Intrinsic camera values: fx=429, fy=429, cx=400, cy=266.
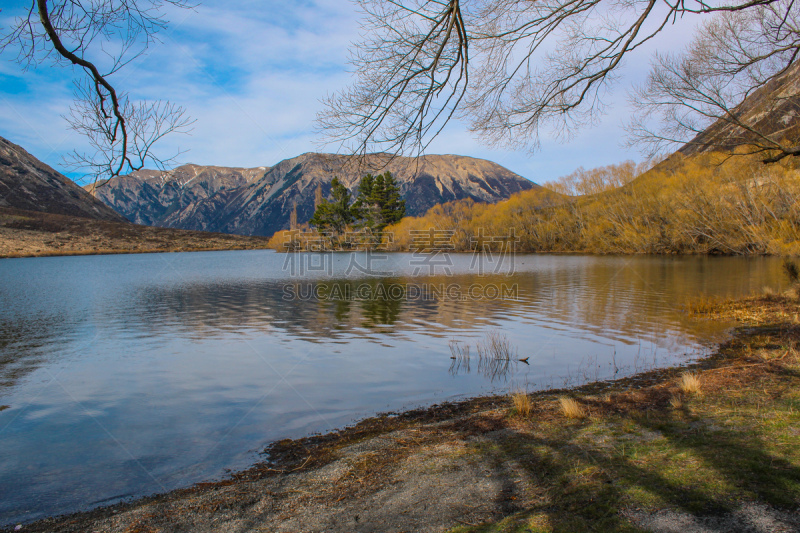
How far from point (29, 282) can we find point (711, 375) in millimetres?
42126

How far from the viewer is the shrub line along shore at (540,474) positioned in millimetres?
3088

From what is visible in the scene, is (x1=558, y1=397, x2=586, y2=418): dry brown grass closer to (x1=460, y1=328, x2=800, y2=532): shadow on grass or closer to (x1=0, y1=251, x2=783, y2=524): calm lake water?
(x1=460, y1=328, x2=800, y2=532): shadow on grass

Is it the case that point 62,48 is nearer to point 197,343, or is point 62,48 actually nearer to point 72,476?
point 72,476

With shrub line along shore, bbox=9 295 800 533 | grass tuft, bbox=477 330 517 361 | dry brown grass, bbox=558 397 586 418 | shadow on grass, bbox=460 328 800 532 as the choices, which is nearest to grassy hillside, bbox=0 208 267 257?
grass tuft, bbox=477 330 517 361

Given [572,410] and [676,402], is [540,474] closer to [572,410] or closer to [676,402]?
[572,410]

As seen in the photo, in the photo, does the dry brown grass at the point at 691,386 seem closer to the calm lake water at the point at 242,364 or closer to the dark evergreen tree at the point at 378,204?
the calm lake water at the point at 242,364

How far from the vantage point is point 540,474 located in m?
4.00

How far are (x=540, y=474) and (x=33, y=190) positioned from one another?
22580 centimetres

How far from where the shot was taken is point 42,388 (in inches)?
372

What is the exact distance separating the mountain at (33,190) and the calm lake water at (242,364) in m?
171

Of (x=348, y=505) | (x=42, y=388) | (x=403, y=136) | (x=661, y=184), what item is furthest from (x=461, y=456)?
(x=661, y=184)

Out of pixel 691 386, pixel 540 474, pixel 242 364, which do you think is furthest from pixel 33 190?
pixel 691 386

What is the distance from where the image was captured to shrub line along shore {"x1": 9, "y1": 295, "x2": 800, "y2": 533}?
122 inches

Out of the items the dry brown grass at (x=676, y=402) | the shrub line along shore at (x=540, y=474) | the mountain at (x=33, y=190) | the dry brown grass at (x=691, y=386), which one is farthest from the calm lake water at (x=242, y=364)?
the mountain at (x=33, y=190)
